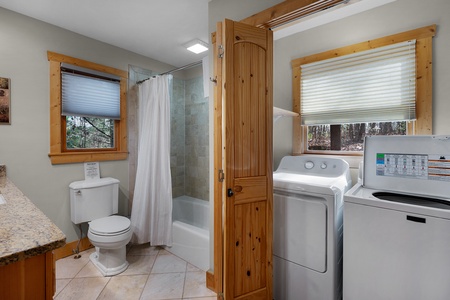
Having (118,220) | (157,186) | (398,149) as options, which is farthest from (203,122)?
(398,149)

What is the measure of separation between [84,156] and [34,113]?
2.03 feet

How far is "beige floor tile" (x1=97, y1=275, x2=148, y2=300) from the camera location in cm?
182

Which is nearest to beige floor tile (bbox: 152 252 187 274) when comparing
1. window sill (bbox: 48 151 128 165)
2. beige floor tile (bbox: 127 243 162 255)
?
beige floor tile (bbox: 127 243 162 255)

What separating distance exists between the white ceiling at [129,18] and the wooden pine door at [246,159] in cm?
83

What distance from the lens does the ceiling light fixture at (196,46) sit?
265cm

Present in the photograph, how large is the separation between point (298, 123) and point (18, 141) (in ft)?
9.19

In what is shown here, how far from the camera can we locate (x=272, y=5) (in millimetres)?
1596

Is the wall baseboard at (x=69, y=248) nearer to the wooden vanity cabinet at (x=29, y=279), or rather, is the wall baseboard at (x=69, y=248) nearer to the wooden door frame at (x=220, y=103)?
the wooden door frame at (x=220, y=103)

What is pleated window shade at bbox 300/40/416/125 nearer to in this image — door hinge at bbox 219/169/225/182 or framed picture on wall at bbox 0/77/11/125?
door hinge at bbox 219/169/225/182

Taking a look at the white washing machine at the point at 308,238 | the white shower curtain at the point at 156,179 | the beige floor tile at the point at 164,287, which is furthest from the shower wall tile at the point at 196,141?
the white washing machine at the point at 308,238

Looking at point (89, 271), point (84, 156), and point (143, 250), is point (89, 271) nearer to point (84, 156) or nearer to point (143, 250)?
point (143, 250)

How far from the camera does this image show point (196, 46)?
275 cm

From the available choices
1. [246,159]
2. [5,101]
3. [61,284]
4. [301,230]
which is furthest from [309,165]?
[5,101]

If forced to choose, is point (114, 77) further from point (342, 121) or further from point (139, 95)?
point (342, 121)
